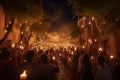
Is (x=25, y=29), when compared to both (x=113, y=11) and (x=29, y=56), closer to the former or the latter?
(x=113, y=11)

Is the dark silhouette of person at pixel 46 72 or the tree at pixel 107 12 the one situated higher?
the tree at pixel 107 12

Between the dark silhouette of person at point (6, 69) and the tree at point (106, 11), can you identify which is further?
the tree at point (106, 11)

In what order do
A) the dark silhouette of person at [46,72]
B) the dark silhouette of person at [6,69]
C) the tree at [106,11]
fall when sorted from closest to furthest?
1. the dark silhouette of person at [46,72]
2. the dark silhouette of person at [6,69]
3. the tree at [106,11]

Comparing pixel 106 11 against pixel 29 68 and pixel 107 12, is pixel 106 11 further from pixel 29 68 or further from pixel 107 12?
pixel 29 68

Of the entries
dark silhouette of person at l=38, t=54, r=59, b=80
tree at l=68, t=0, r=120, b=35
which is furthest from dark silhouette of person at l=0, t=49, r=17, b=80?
tree at l=68, t=0, r=120, b=35

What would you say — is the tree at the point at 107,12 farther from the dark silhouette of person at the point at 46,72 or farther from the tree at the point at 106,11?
the dark silhouette of person at the point at 46,72

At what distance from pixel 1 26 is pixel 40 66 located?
20.7 m

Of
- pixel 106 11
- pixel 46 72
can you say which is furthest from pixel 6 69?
pixel 106 11

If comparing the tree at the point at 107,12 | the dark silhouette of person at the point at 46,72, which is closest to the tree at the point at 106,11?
the tree at the point at 107,12

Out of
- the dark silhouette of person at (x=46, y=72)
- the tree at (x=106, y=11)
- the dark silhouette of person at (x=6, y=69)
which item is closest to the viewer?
the dark silhouette of person at (x=46, y=72)

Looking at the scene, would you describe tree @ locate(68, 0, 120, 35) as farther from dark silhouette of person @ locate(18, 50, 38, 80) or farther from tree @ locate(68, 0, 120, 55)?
dark silhouette of person @ locate(18, 50, 38, 80)

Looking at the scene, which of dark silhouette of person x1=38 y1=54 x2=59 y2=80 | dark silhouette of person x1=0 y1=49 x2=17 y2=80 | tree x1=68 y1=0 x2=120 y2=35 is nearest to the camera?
dark silhouette of person x1=38 y1=54 x2=59 y2=80

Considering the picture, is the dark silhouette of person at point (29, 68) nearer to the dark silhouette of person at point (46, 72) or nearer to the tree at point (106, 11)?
the dark silhouette of person at point (46, 72)

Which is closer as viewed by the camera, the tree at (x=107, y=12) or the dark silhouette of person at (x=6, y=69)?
the dark silhouette of person at (x=6, y=69)
